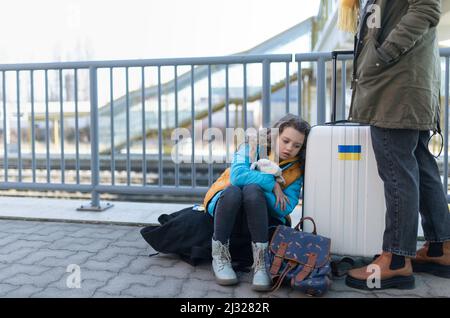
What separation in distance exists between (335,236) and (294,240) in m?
0.32

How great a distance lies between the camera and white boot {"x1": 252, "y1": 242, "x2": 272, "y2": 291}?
2023 millimetres

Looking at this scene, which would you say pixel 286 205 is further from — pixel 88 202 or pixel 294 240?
pixel 88 202

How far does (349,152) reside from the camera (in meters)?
2.23

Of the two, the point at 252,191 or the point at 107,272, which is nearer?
the point at 252,191

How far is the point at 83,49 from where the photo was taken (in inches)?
1287

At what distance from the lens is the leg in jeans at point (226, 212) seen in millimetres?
2162

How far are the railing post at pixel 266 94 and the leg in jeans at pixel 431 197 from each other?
131 cm

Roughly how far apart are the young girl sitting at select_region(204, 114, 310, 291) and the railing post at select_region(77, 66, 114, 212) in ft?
5.23

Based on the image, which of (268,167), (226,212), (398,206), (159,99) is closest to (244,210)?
(226,212)

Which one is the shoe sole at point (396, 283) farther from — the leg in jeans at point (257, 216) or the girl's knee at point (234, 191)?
the girl's knee at point (234, 191)

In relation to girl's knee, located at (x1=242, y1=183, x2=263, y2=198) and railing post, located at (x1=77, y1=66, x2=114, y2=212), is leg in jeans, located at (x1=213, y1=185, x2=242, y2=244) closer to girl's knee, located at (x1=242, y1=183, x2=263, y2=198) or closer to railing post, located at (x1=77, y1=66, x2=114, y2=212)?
girl's knee, located at (x1=242, y1=183, x2=263, y2=198)

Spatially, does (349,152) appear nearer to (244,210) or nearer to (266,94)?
(244,210)

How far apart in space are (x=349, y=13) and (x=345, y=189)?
3.19 ft
